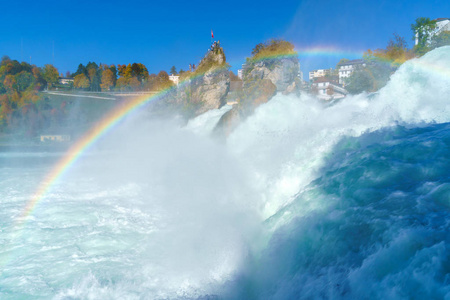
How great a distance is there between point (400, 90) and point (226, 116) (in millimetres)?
14580

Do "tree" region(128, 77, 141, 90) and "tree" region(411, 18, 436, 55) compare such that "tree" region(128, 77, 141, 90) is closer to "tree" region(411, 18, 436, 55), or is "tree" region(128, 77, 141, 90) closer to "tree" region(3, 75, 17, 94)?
"tree" region(3, 75, 17, 94)

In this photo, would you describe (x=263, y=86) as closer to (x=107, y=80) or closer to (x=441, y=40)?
(x=441, y=40)

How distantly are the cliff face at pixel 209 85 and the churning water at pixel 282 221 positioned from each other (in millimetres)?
16082

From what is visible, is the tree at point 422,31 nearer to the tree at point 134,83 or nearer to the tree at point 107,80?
the tree at point 134,83

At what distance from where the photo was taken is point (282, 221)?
18.7 feet

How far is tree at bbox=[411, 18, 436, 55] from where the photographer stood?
96.3 feet

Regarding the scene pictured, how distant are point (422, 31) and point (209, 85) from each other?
71.1ft

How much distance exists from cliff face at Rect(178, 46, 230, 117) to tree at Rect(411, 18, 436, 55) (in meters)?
17.8

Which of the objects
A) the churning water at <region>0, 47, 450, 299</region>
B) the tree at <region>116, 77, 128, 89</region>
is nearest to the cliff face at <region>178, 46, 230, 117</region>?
the churning water at <region>0, 47, 450, 299</region>

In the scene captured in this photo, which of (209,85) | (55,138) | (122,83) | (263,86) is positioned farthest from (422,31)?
(122,83)

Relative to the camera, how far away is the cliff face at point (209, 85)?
95.7ft

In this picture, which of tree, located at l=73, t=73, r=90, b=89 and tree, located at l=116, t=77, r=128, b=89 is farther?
tree, located at l=116, t=77, r=128, b=89

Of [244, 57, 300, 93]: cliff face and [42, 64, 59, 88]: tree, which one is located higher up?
[42, 64, 59, 88]: tree

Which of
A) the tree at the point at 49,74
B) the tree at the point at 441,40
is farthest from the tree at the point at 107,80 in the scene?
the tree at the point at 441,40
